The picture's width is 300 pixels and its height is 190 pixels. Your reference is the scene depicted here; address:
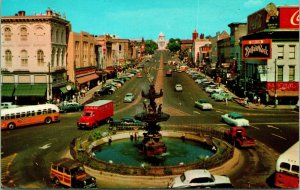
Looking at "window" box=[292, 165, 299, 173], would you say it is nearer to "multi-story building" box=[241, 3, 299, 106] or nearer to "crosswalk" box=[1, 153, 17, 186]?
"crosswalk" box=[1, 153, 17, 186]

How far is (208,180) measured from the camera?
26312 mm

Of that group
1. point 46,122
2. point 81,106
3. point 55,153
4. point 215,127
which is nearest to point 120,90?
point 81,106

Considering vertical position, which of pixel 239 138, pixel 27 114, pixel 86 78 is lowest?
pixel 239 138

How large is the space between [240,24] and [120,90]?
4204 centimetres

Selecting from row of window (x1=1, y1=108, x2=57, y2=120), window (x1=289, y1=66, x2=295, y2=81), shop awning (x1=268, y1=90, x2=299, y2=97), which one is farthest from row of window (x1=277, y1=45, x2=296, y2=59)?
row of window (x1=1, y1=108, x2=57, y2=120)

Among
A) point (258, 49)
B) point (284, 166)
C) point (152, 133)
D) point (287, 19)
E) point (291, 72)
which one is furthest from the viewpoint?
point (258, 49)

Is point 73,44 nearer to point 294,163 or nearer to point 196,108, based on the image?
point 196,108

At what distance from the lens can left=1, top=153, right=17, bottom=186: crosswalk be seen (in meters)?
29.3

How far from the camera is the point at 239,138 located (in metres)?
38.5

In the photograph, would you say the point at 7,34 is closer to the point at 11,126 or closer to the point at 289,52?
the point at 11,126

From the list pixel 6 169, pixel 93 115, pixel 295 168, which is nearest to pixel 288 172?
pixel 295 168

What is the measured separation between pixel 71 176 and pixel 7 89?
42649 mm

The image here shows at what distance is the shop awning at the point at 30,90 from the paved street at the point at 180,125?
8.72 metres

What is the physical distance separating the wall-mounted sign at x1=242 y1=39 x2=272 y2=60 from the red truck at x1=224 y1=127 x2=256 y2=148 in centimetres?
2951
